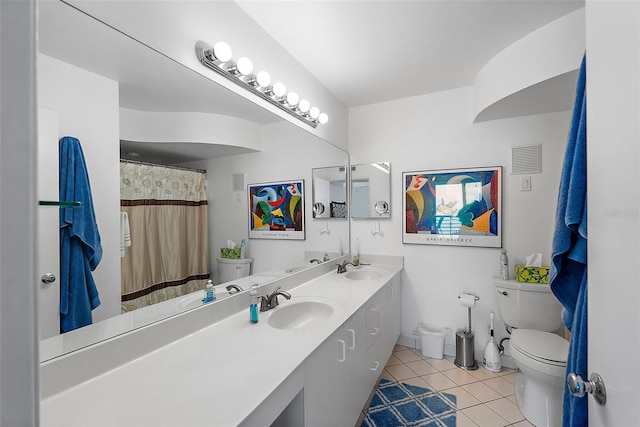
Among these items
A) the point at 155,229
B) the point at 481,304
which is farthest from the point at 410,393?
the point at 155,229

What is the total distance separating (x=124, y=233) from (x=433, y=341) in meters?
2.44

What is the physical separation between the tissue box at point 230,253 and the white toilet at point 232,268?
17 mm

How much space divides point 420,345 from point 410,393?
689mm

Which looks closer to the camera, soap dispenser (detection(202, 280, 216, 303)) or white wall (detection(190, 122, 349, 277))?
soap dispenser (detection(202, 280, 216, 303))

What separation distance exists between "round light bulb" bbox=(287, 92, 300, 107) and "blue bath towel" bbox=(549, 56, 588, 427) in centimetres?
148

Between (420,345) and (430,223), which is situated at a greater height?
(430,223)

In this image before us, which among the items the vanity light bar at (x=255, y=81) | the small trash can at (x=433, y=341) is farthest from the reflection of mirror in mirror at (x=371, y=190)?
the small trash can at (x=433, y=341)

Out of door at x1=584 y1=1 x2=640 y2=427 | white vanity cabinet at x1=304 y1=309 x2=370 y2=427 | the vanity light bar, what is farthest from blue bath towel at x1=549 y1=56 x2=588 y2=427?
the vanity light bar

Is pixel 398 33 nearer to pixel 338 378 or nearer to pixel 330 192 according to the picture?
pixel 330 192

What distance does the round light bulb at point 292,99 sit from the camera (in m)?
1.97

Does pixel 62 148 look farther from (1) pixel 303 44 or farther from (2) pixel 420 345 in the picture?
(2) pixel 420 345

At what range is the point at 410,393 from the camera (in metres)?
2.08

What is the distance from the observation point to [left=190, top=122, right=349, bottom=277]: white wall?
1.57m

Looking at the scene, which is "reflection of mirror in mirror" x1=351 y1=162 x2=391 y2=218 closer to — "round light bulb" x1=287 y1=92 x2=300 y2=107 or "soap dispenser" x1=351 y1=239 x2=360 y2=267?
"soap dispenser" x1=351 y1=239 x2=360 y2=267
